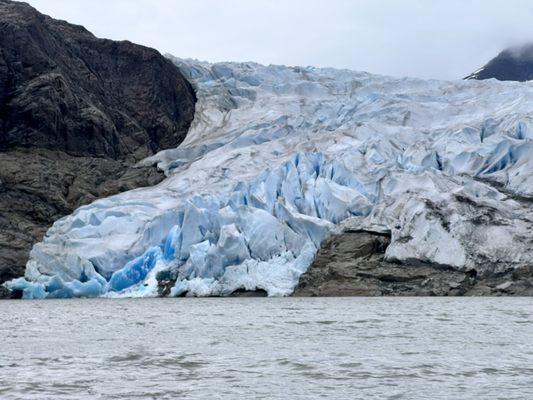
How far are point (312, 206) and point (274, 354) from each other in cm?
1829

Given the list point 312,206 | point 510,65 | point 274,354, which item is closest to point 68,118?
point 312,206

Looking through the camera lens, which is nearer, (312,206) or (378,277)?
(378,277)

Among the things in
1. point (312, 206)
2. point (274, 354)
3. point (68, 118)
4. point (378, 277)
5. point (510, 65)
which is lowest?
point (378, 277)

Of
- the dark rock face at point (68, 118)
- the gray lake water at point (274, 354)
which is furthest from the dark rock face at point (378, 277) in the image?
the dark rock face at point (68, 118)

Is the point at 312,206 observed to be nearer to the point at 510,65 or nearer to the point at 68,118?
the point at 68,118

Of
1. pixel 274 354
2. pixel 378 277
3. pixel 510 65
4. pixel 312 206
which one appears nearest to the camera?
pixel 274 354

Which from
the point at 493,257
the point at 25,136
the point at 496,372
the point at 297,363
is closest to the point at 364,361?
the point at 297,363

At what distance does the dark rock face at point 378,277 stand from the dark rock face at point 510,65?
2280 inches

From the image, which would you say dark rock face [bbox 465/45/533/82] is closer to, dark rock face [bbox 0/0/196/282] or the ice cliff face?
dark rock face [bbox 0/0/196/282]

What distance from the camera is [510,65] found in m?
82.3

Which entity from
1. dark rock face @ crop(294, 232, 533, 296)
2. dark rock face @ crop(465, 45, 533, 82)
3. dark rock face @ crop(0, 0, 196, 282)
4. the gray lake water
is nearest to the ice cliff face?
dark rock face @ crop(294, 232, 533, 296)

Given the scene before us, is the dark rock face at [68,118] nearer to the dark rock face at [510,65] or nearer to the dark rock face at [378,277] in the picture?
the dark rock face at [378,277]

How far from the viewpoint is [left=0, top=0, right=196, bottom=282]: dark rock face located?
120 ft

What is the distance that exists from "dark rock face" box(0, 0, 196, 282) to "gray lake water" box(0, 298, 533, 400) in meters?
15.8
